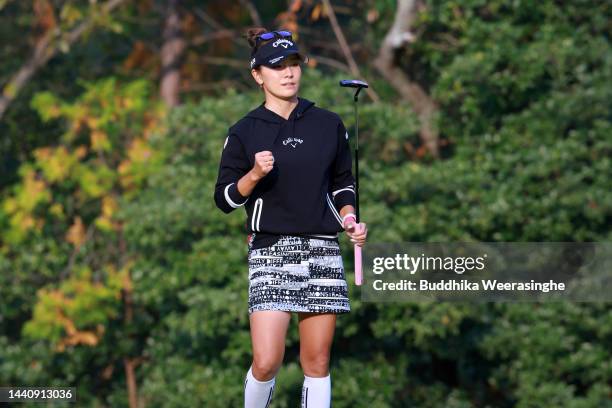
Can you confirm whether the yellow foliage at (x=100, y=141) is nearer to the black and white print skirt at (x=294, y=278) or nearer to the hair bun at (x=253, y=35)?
the hair bun at (x=253, y=35)

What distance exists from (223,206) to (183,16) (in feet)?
31.7

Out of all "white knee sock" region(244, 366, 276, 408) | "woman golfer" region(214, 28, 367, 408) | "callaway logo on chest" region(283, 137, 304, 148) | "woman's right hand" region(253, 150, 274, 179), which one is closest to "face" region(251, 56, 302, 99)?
"woman golfer" region(214, 28, 367, 408)

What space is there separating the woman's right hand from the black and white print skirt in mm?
456

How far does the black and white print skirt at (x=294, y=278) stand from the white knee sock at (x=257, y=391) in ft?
1.10

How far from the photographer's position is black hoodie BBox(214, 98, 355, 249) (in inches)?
221

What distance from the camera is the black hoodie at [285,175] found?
221 inches

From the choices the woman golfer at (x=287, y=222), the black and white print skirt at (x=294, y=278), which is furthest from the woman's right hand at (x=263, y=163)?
the black and white print skirt at (x=294, y=278)

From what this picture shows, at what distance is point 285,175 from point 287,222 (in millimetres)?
221

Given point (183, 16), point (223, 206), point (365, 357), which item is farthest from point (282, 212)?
point (183, 16)

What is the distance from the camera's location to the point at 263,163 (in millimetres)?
5297

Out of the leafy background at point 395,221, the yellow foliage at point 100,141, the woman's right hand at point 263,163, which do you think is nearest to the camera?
the woman's right hand at point 263,163

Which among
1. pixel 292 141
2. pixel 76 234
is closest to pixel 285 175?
pixel 292 141

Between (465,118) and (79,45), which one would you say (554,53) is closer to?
(465,118)

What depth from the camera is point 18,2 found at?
14.8m
